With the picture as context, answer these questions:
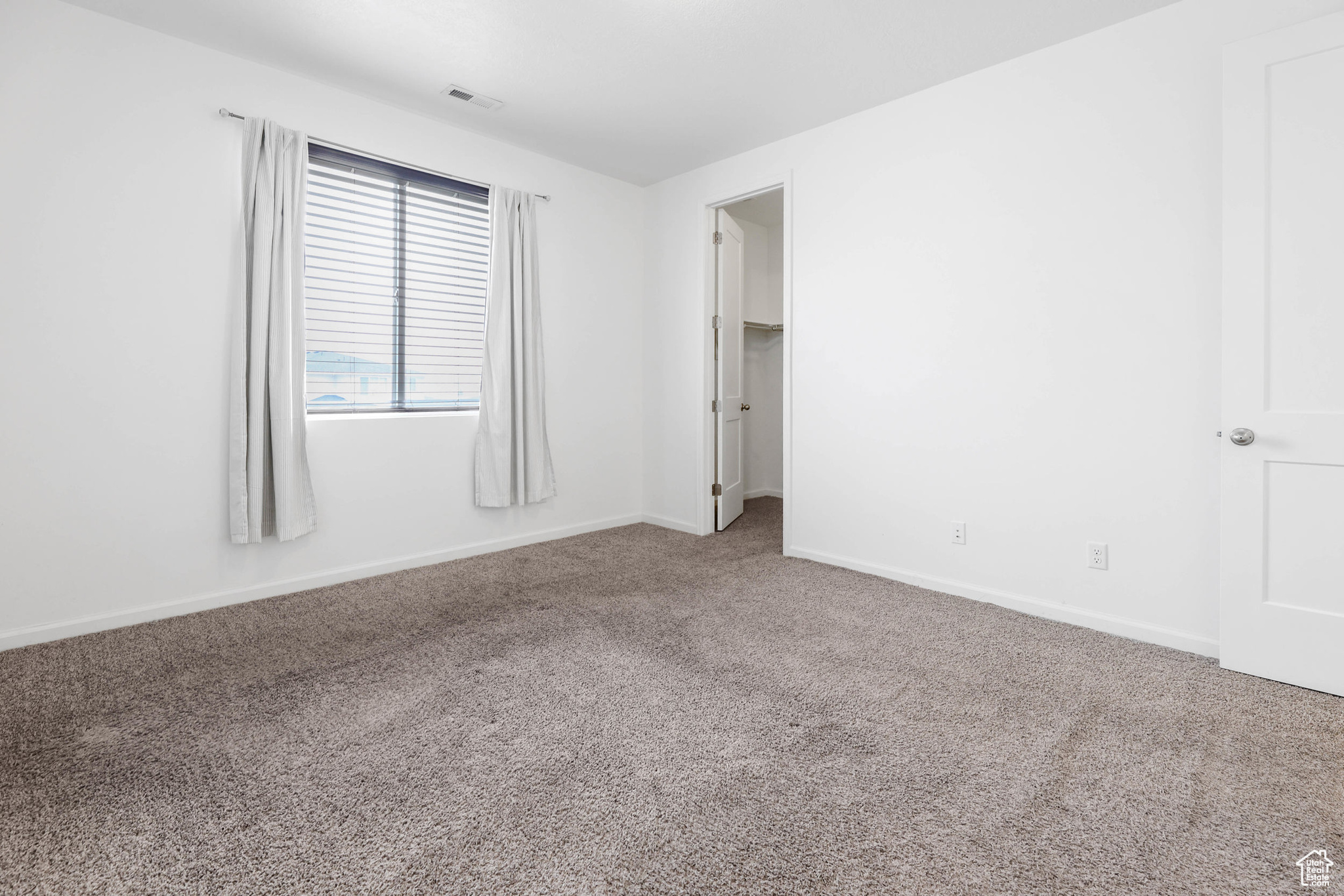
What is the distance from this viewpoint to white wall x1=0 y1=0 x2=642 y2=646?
2.44 meters

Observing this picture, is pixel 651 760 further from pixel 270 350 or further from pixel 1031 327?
pixel 270 350

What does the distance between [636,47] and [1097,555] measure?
3.04 meters

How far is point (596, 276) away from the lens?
447 centimetres

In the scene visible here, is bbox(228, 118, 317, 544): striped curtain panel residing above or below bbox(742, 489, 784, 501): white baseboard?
above

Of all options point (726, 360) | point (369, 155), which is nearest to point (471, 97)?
point (369, 155)

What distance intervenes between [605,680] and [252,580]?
2.03 m

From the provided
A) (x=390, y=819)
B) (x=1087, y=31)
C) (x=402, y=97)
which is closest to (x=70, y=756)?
(x=390, y=819)

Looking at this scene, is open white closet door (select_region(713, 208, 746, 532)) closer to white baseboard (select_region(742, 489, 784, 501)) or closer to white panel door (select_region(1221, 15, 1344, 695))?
white baseboard (select_region(742, 489, 784, 501))

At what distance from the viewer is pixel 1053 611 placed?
280cm

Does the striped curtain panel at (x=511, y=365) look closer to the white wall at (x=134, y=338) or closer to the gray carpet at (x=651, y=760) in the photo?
the white wall at (x=134, y=338)

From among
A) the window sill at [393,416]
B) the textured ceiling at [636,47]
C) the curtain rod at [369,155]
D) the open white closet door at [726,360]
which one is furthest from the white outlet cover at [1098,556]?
the curtain rod at [369,155]

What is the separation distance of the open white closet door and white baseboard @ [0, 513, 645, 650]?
3.71 ft

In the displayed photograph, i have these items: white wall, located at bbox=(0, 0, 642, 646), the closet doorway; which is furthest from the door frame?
white wall, located at bbox=(0, 0, 642, 646)

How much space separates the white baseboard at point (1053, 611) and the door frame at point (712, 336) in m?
0.62
